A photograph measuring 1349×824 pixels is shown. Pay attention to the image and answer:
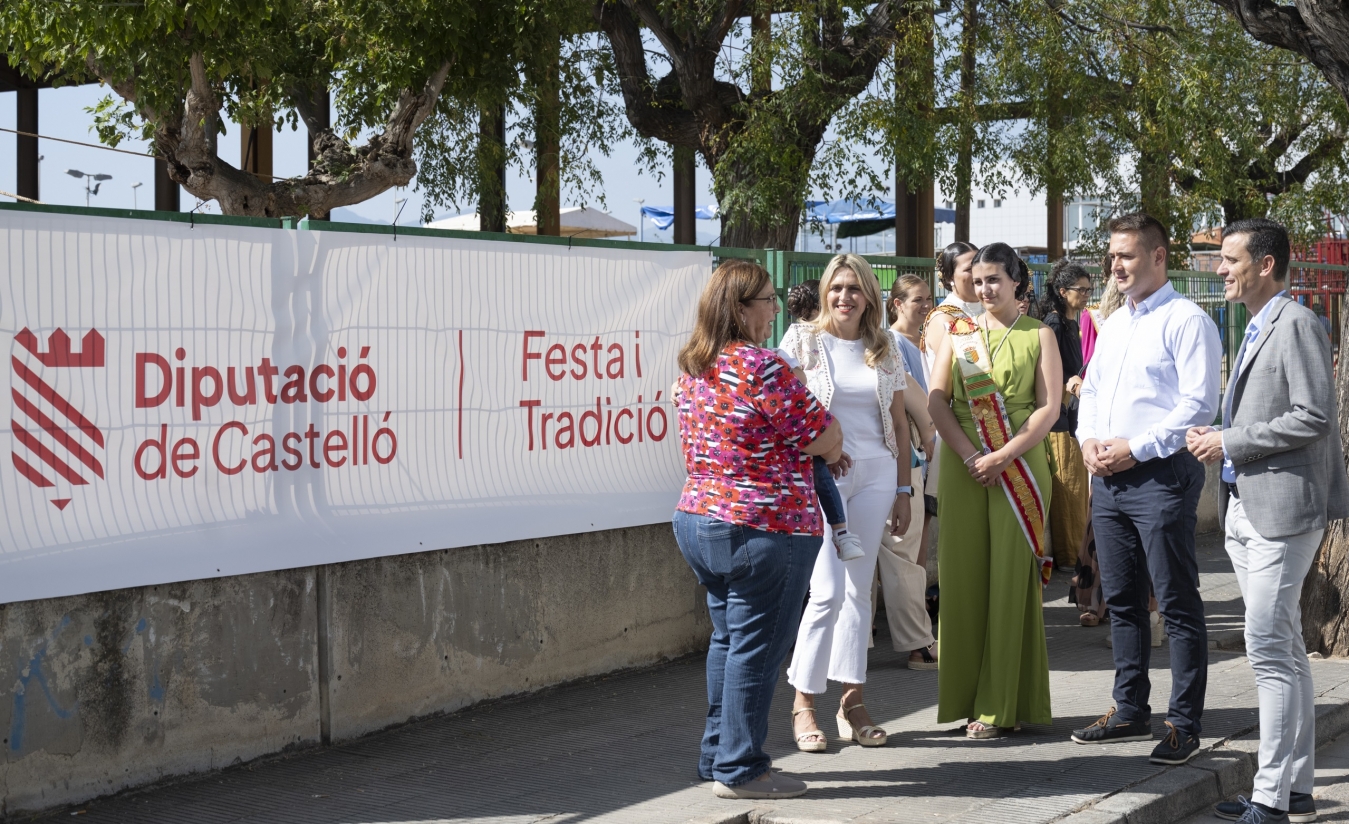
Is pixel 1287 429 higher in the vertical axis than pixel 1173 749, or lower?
higher

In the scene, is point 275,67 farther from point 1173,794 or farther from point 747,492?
point 1173,794

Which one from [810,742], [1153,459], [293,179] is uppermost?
[293,179]

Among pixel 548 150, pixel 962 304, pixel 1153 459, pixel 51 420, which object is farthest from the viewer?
pixel 548 150

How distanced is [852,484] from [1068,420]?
11.5ft

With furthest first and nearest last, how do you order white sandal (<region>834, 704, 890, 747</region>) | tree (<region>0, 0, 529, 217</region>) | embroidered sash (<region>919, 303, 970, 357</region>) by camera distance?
tree (<region>0, 0, 529, 217</region>) → embroidered sash (<region>919, 303, 970, 357</region>) → white sandal (<region>834, 704, 890, 747</region>)

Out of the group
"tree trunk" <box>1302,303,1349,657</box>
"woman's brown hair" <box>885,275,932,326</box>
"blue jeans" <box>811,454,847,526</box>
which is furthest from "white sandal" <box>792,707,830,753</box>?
"tree trunk" <box>1302,303,1349,657</box>

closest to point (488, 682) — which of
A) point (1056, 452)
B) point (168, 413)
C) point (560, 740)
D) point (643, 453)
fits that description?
point (560, 740)

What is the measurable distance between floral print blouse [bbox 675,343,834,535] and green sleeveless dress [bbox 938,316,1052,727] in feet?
3.85

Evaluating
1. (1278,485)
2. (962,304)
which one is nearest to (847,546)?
(1278,485)

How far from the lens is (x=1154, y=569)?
5.12 meters

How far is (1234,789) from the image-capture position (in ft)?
16.9

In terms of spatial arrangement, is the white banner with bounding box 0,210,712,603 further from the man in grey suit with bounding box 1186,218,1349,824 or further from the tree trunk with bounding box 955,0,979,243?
the tree trunk with bounding box 955,0,979,243

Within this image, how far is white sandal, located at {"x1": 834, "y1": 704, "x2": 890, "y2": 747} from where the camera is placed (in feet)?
18.0

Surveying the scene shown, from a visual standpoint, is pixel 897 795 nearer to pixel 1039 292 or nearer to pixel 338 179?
pixel 1039 292
